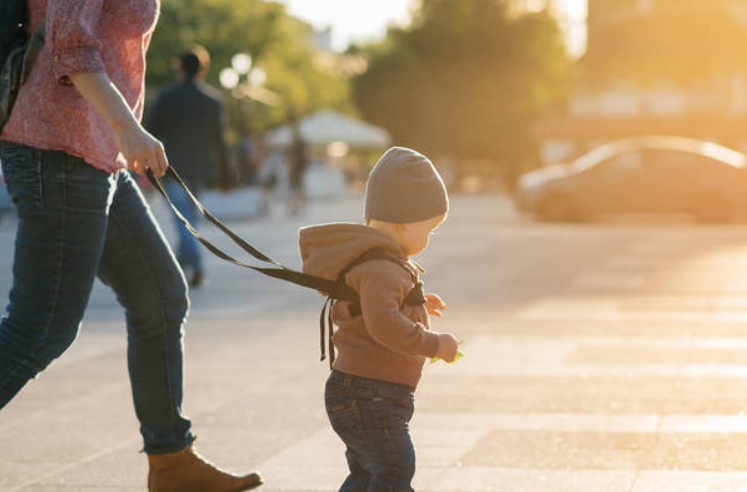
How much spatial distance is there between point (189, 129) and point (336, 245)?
8546 millimetres

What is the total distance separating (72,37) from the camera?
4113 millimetres

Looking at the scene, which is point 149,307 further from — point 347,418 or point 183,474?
point 347,418

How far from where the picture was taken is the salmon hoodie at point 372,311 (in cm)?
375

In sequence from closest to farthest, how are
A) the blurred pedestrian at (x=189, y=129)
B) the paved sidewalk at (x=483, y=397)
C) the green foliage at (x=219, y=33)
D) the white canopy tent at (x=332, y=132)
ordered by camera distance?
the paved sidewalk at (x=483, y=397) → the blurred pedestrian at (x=189, y=129) → the white canopy tent at (x=332, y=132) → the green foliage at (x=219, y=33)

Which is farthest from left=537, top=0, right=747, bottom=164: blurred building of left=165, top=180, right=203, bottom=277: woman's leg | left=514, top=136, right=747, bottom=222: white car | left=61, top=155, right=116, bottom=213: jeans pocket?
left=61, top=155, right=116, bottom=213: jeans pocket

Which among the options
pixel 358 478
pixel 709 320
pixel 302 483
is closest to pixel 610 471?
pixel 302 483

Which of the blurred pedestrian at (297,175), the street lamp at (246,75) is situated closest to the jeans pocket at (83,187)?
the blurred pedestrian at (297,175)

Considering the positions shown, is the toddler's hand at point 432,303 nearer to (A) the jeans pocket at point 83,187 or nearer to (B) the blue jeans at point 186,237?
(A) the jeans pocket at point 83,187

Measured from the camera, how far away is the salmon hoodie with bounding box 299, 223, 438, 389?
3.75m

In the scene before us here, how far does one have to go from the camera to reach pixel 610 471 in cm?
505

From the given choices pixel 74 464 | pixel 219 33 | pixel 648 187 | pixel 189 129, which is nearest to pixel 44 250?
pixel 74 464

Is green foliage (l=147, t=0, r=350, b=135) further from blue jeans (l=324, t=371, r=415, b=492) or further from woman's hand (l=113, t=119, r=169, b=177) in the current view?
blue jeans (l=324, t=371, r=415, b=492)

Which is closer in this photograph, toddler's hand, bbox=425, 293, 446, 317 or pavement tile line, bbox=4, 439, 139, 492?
toddler's hand, bbox=425, 293, 446, 317

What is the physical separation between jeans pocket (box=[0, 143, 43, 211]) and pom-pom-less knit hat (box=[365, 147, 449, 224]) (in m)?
0.90
